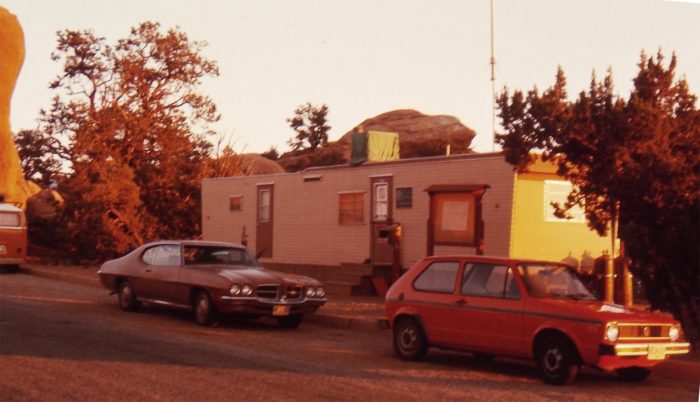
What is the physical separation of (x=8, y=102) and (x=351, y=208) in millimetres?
Result: 24970

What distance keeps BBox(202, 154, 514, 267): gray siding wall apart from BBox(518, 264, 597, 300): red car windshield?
8.11 metres

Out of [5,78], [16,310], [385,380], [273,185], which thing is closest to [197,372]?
[385,380]

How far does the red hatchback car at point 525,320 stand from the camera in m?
10.2

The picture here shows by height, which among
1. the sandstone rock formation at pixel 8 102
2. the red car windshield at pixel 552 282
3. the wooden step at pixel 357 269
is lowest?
the wooden step at pixel 357 269

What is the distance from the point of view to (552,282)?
1133cm

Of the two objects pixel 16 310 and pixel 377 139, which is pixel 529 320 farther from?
pixel 377 139

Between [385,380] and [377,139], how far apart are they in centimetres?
1560

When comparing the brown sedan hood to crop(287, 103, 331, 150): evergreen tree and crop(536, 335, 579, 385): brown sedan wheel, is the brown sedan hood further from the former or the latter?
crop(287, 103, 331, 150): evergreen tree

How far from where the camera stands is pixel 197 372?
10367 millimetres

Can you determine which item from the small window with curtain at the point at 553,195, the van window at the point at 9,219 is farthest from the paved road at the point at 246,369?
the van window at the point at 9,219

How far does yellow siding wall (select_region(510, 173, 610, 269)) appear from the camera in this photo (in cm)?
1995

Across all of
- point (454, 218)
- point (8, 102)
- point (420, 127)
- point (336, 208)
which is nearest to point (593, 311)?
point (454, 218)

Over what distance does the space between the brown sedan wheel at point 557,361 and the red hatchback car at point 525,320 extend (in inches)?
0.4

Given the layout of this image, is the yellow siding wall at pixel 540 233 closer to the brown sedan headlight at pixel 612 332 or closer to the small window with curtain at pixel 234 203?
the brown sedan headlight at pixel 612 332
